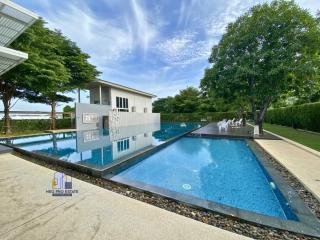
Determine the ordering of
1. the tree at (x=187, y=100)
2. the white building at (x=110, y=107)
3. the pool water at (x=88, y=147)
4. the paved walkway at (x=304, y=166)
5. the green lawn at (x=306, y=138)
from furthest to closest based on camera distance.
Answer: the tree at (x=187, y=100) → the white building at (x=110, y=107) → the green lawn at (x=306, y=138) → the pool water at (x=88, y=147) → the paved walkway at (x=304, y=166)

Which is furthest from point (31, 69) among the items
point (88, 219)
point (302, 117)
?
point (302, 117)

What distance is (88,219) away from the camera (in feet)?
7.61

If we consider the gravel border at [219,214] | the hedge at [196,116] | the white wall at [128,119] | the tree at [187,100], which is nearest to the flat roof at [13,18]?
the gravel border at [219,214]

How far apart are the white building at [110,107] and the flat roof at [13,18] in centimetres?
900

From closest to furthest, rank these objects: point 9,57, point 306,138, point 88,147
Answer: point 9,57, point 88,147, point 306,138

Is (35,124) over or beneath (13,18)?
beneath

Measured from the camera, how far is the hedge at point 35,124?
14.2 meters

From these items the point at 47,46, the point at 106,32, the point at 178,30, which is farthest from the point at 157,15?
the point at 47,46

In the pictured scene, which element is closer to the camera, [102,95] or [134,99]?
[102,95]

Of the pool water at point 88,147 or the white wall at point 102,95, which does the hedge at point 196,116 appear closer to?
the white wall at point 102,95

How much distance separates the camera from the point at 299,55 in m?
8.81

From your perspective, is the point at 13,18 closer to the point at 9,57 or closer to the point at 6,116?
the point at 9,57

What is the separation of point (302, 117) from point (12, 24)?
16.7 metres

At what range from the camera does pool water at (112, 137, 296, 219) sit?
12.0 feet
